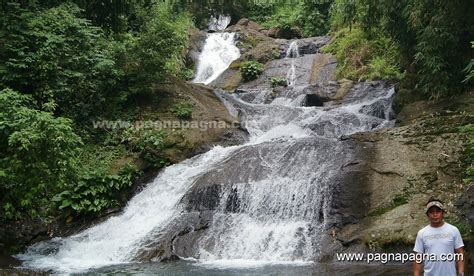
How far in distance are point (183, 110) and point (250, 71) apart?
8866 millimetres

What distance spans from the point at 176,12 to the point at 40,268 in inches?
996

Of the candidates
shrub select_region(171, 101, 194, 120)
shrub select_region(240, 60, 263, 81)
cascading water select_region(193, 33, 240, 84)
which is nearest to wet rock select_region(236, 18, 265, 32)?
cascading water select_region(193, 33, 240, 84)

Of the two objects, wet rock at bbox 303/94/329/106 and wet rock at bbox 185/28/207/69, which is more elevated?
wet rock at bbox 185/28/207/69

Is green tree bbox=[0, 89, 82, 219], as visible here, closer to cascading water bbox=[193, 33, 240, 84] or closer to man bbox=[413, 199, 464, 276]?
man bbox=[413, 199, 464, 276]

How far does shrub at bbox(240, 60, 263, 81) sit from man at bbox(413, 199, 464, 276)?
19150 millimetres

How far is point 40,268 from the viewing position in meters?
8.64

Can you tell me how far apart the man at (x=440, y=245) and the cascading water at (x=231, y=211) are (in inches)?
173

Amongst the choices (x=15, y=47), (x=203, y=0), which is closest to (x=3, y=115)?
(x=15, y=47)

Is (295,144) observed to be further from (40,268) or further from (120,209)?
(40,268)

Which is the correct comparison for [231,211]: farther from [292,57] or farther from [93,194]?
[292,57]

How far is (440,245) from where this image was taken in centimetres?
433

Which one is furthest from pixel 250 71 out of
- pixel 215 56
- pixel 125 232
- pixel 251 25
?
pixel 125 232

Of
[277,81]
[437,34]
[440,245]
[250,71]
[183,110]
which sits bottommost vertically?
[440,245]

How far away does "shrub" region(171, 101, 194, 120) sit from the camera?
1489cm
